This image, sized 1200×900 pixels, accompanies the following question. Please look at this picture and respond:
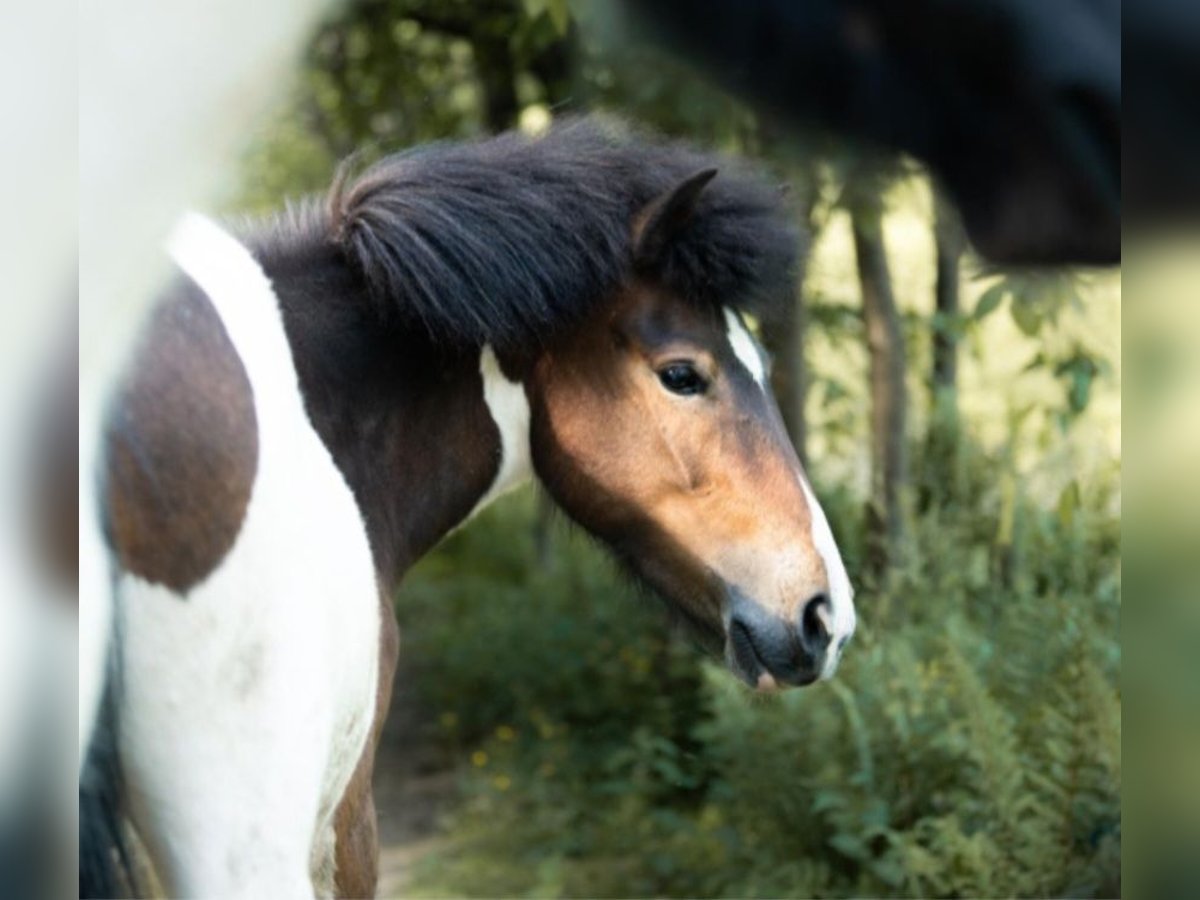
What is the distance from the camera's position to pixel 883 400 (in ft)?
14.3

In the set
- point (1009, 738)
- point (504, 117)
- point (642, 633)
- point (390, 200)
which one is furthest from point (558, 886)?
point (390, 200)

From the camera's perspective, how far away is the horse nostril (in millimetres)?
1698

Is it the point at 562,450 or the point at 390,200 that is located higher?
the point at 390,200

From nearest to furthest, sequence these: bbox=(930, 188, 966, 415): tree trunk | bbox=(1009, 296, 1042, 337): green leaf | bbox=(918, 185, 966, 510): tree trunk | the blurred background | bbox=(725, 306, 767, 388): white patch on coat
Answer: bbox=(725, 306, 767, 388): white patch on coat → bbox=(1009, 296, 1042, 337): green leaf → the blurred background → bbox=(930, 188, 966, 415): tree trunk → bbox=(918, 185, 966, 510): tree trunk

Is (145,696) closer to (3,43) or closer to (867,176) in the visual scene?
(3,43)

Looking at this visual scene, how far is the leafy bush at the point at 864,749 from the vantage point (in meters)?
3.47

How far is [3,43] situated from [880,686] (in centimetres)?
313

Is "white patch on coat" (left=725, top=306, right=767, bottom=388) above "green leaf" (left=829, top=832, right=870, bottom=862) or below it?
above

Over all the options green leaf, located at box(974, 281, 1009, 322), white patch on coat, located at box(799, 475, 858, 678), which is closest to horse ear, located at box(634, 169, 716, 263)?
white patch on coat, located at box(799, 475, 858, 678)

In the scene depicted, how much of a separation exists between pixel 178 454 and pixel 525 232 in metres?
0.60

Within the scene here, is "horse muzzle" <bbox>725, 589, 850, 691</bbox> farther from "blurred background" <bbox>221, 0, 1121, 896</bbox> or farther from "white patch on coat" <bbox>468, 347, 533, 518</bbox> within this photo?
"blurred background" <bbox>221, 0, 1121, 896</bbox>

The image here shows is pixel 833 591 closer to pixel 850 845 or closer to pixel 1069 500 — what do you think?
pixel 1069 500

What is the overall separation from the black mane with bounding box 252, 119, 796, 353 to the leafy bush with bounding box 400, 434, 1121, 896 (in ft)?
4.95

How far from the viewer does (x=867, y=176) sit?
43.1 inches
